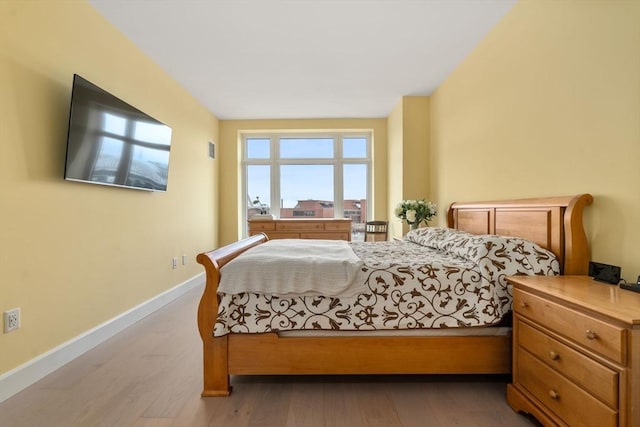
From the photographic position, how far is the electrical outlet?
1682 mm

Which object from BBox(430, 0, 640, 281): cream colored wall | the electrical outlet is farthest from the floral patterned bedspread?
the electrical outlet

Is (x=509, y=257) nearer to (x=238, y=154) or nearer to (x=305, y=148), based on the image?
(x=305, y=148)

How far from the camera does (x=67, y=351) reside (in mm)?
2057

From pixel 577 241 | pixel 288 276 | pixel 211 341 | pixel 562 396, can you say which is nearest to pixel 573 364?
pixel 562 396

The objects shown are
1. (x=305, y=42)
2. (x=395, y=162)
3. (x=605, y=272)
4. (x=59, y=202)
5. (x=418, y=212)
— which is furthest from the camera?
(x=395, y=162)

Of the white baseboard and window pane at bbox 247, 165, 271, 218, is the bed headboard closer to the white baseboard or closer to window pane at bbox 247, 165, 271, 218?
the white baseboard

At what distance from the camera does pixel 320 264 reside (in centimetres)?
173

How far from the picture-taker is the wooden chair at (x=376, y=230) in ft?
15.3

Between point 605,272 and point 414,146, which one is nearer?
point 605,272

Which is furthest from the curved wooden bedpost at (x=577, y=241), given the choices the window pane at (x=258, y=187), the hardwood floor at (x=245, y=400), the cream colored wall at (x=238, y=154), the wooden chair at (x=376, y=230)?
the window pane at (x=258, y=187)

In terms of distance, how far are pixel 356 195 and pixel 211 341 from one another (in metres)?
4.08

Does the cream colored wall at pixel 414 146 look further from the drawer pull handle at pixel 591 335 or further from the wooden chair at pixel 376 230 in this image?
the drawer pull handle at pixel 591 335

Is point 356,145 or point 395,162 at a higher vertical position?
point 356,145

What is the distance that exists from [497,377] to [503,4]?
2.62 meters
